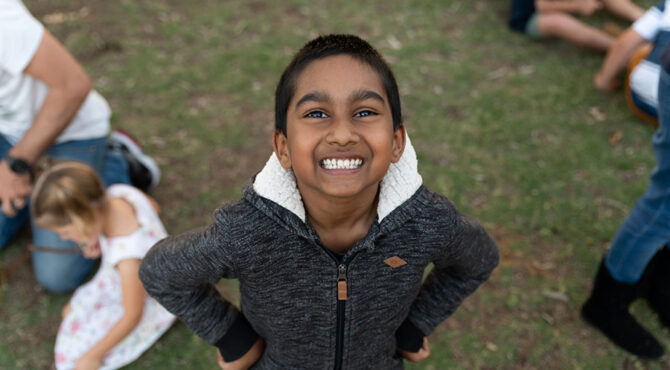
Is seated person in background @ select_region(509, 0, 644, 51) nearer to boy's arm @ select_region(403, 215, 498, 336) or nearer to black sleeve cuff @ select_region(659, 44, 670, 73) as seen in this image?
black sleeve cuff @ select_region(659, 44, 670, 73)

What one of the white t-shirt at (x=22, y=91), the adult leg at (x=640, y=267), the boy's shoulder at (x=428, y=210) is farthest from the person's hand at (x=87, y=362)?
the adult leg at (x=640, y=267)

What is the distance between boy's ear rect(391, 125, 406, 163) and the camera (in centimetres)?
144

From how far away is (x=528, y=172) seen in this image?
356 cm

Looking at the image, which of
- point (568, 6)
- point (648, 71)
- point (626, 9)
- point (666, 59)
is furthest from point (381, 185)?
point (626, 9)

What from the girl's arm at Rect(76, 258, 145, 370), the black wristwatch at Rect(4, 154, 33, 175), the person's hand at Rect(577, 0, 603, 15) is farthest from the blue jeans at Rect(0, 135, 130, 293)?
the person's hand at Rect(577, 0, 603, 15)

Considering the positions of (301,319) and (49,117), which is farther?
(49,117)

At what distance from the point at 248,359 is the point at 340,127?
0.97 meters

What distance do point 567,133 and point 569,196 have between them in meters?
0.66

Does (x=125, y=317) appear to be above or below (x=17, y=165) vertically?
below

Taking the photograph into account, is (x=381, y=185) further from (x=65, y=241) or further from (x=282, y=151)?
(x=65, y=241)

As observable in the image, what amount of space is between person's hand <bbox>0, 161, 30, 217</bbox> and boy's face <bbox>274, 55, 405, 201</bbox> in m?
2.13

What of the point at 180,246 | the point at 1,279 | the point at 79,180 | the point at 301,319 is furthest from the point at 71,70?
the point at 301,319

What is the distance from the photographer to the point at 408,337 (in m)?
1.90

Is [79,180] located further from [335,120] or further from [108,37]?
[108,37]
